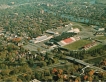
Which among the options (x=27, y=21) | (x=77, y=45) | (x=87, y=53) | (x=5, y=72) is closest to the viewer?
(x=5, y=72)

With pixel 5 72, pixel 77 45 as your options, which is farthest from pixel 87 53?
pixel 5 72

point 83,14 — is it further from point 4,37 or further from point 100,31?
point 4,37

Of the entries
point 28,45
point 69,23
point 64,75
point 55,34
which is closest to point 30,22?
point 69,23

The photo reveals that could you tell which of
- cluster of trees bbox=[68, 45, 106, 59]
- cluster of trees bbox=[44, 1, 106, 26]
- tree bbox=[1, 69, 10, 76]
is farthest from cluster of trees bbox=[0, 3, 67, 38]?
tree bbox=[1, 69, 10, 76]

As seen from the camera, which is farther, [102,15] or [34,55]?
[102,15]

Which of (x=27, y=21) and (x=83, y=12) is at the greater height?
(x=83, y=12)

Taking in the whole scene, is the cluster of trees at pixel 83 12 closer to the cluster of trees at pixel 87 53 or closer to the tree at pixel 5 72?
the cluster of trees at pixel 87 53

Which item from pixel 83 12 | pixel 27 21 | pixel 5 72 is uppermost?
pixel 83 12

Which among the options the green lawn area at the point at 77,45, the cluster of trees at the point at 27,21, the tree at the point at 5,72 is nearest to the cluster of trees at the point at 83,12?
the cluster of trees at the point at 27,21

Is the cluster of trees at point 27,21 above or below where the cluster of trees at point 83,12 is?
below

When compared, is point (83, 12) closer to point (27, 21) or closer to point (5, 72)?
point (27, 21)

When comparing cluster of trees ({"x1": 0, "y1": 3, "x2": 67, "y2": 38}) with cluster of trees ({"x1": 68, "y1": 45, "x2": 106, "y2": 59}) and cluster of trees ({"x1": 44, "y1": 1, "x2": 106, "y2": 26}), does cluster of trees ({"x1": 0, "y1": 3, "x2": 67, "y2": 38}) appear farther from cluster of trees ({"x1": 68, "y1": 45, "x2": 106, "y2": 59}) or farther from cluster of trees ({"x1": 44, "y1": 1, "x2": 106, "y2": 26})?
cluster of trees ({"x1": 68, "y1": 45, "x2": 106, "y2": 59})
